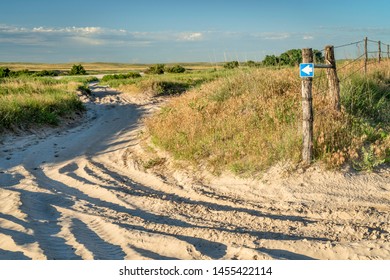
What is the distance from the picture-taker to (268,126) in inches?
331

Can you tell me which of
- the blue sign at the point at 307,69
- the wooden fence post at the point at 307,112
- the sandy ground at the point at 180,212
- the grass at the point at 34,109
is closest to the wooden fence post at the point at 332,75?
the wooden fence post at the point at 307,112

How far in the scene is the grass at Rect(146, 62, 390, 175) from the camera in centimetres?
743

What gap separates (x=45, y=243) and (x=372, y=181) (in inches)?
192

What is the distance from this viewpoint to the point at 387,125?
863 centimetres

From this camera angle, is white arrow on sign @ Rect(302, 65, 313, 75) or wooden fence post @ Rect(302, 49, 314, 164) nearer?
white arrow on sign @ Rect(302, 65, 313, 75)

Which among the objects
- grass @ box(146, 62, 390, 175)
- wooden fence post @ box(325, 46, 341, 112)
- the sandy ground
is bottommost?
the sandy ground

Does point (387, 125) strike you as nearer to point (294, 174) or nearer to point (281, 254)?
point (294, 174)

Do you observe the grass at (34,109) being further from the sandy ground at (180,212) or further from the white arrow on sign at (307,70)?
the white arrow on sign at (307,70)

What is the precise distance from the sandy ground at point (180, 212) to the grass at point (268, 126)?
354mm

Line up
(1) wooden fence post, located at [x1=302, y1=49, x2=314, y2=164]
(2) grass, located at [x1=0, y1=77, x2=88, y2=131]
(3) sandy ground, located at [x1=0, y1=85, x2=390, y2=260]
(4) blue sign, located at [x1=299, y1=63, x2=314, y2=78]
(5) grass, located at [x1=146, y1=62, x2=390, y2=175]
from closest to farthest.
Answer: (3) sandy ground, located at [x1=0, y1=85, x2=390, y2=260] → (4) blue sign, located at [x1=299, y1=63, x2=314, y2=78] → (1) wooden fence post, located at [x1=302, y1=49, x2=314, y2=164] → (5) grass, located at [x1=146, y1=62, x2=390, y2=175] → (2) grass, located at [x1=0, y1=77, x2=88, y2=131]

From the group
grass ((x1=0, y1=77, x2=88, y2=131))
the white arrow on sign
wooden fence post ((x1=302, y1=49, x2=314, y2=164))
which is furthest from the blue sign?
grass ((x1=0, y1=77, x2=88, y2=131))

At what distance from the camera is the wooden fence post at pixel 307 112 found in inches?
281

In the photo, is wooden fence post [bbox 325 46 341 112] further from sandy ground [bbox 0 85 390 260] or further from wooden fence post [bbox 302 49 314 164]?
sandy ground [bbox 0 85 390 260]

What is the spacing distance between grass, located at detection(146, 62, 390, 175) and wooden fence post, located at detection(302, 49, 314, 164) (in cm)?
17
